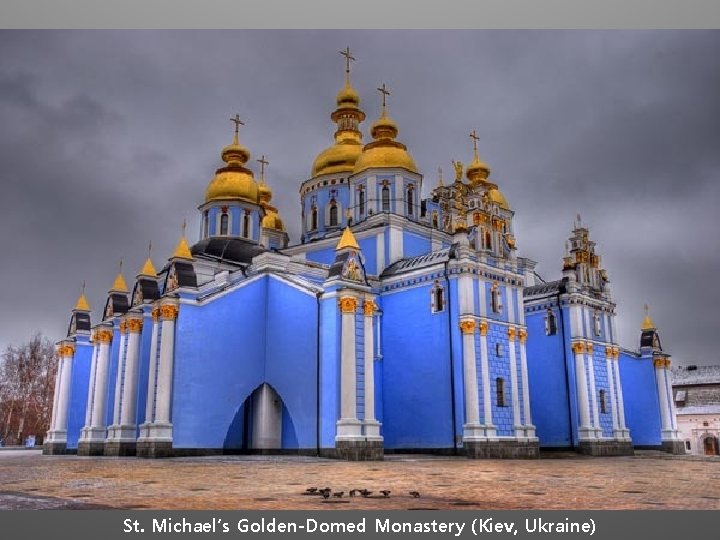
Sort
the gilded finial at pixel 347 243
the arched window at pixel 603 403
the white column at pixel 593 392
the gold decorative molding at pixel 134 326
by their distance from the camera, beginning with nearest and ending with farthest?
1. the gilded finial at pixel 347 243
2. the gold decorative molding at pixel 134 326
3. the white column at pixel 593 392
4. the arched window at pixel 603 403

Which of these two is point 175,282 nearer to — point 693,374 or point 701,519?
point 701,519

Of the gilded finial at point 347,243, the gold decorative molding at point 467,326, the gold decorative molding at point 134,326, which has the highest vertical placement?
the gilded finial at point 347,243

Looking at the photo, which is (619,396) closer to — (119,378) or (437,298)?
(437,298)

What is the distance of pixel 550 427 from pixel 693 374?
2406cm

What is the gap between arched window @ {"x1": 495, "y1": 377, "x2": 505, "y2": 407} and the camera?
24.2 metres

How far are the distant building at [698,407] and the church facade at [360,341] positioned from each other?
13.4 m

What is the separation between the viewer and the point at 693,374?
158 feet

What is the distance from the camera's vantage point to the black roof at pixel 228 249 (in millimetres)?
32312

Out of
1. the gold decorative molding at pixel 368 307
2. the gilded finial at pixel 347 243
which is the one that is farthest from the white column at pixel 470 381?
the gilded finial at pixel 347 243

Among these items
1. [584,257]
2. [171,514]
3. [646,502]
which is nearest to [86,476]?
[171,514]

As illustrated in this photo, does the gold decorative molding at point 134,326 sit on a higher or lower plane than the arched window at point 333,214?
lower

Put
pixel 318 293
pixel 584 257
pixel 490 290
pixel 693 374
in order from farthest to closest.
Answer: pixel 693 374
pixel 584 257
pixel 490 290
pixel 318 293

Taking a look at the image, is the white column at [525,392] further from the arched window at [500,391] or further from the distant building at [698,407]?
the distant building at [698,407]

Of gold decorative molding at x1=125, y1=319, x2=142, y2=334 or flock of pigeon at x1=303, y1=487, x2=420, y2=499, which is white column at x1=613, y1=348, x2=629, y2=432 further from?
flock of pigeon at x1=303, y1=487, x2=420, y2=499
